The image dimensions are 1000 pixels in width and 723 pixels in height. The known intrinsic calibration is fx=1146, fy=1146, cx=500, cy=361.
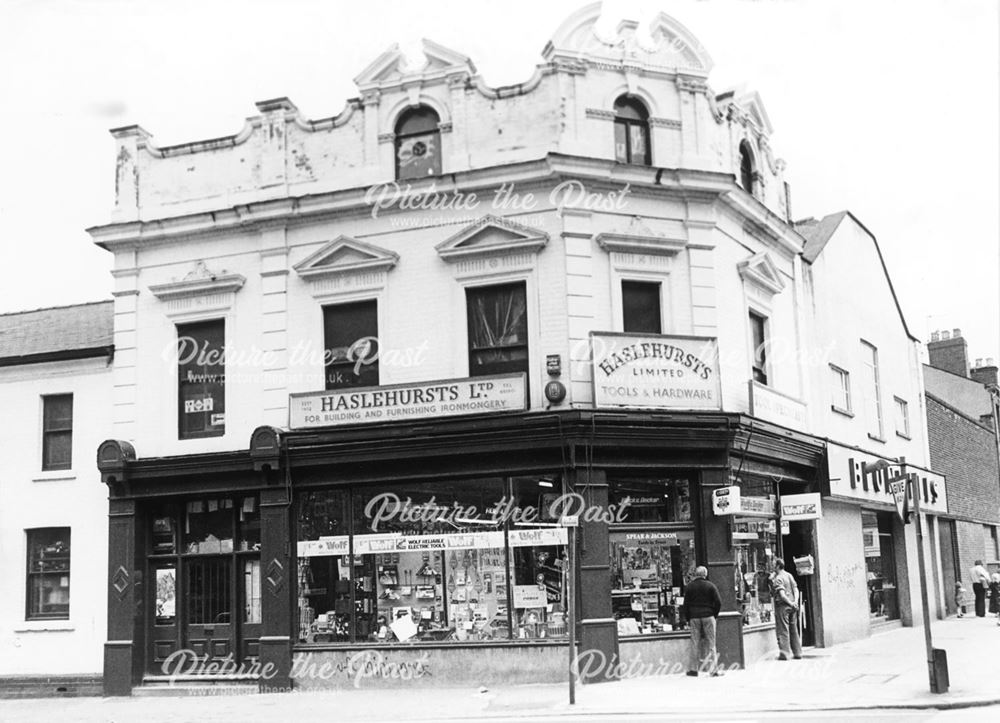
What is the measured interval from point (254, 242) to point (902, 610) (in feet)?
56.8

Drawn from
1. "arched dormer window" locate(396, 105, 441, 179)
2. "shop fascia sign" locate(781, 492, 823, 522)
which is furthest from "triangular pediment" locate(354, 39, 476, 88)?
"shop fascia sign" locate(781, 492, 823, 522)

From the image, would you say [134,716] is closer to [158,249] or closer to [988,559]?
[158,249]

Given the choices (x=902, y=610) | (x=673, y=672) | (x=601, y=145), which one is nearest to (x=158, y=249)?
(x=601, y=145)

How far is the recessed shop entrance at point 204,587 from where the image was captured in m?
20.0

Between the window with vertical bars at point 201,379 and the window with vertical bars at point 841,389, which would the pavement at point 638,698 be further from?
the window with vertical bars at point 841,389

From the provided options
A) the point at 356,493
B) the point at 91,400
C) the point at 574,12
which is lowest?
the point at 356,493

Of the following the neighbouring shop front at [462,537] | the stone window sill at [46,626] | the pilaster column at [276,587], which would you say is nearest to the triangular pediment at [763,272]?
the neighbouring shop front at [462,537]

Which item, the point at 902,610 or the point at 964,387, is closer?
the point at 902,610

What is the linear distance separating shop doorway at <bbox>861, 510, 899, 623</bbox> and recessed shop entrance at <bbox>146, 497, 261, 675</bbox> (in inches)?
526

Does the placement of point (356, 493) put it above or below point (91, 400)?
below

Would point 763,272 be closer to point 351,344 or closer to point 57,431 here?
point 351,344

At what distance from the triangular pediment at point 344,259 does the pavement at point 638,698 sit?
6987mm

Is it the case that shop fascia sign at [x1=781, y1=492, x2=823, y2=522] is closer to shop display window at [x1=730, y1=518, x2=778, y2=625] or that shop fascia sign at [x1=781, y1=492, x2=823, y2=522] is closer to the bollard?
shop display window at [x1=730, y1=518, x2=778, y2=625]

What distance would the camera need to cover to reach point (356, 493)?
19344mm
